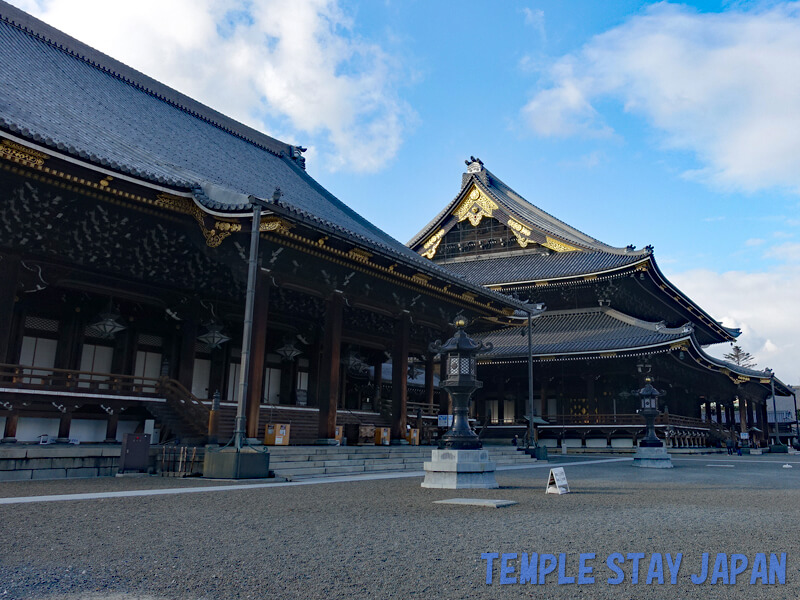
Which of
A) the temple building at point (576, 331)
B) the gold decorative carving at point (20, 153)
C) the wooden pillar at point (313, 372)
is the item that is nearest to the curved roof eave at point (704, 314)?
the temple building at point (576, 331)

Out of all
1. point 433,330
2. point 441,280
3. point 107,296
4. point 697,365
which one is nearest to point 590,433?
point 697,365

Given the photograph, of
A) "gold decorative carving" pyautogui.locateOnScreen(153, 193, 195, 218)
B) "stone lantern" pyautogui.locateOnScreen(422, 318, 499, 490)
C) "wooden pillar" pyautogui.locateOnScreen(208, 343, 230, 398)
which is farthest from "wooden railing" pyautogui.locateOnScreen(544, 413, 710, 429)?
"gold decorative carving" pyautogui.locateOnScreen(153, 193, 195, 218)

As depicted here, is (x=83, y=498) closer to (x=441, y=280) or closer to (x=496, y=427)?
(x=441, y=280)

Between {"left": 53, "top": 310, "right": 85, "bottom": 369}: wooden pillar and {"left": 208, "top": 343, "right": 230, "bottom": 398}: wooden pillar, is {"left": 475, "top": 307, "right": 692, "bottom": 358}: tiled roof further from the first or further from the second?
{"left": 53, "top": 310, "right": 85, "bottom": 369}: wooden pillar

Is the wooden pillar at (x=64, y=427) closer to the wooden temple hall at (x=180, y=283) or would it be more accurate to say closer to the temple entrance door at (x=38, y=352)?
the wooden temple hall at (x=180, y=283)

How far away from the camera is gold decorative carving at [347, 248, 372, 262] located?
55.1 ft

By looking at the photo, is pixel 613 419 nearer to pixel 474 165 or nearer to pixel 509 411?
pixel 509 411

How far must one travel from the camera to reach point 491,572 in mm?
4613

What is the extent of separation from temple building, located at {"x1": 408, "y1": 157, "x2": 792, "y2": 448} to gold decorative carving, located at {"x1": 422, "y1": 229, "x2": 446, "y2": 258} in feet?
0.22

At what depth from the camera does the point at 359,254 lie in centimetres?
1705

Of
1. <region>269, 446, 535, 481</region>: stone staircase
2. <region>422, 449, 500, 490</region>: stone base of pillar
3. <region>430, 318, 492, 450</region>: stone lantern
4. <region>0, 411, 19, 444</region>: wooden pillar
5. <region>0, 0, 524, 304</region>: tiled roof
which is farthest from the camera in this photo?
<region>269, 446, 535, 481</region>: stone staircase

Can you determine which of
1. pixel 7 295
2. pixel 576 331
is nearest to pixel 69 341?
pixel 7 295

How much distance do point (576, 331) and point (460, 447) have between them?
24269 millimetres

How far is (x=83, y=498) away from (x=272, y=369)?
12.6 meters
